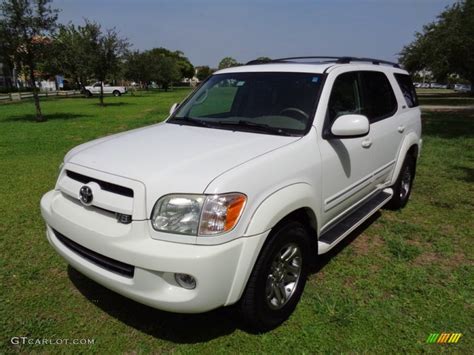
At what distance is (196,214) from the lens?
2.28 metres

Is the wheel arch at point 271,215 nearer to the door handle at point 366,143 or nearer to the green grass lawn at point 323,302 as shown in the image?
the green grass lawn at point 323,302

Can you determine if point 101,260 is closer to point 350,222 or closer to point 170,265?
point 170,265

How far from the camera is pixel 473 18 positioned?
17688 mm

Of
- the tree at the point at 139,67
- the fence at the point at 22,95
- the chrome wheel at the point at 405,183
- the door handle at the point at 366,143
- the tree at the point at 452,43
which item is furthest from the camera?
the tree at the point at 139,67

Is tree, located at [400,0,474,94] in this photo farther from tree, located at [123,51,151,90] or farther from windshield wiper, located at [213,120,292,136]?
tree, located at [123,51,151,90]

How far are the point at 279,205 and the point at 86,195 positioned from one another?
1.27m

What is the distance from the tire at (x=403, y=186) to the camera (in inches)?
195

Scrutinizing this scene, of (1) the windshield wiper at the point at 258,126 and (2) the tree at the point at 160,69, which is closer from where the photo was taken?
(1) the windshield wiper at the point at 258,126

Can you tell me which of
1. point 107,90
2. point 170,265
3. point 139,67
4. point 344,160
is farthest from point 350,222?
point 139,67

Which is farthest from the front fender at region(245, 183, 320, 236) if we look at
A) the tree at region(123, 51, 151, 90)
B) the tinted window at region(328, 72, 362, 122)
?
the tree at region(123, 51, 151, 90)

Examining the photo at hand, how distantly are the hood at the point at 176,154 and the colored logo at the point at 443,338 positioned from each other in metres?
1.73

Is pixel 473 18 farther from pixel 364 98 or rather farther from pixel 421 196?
pixel 364 98

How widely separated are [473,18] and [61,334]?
20.8 meters

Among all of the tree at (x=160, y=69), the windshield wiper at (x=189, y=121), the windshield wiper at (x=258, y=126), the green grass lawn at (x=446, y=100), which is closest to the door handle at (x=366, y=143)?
the windshield wiper at (x=258, y=126)
